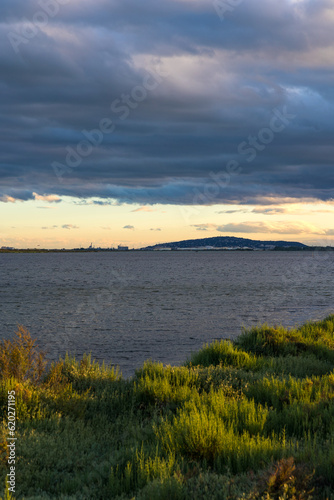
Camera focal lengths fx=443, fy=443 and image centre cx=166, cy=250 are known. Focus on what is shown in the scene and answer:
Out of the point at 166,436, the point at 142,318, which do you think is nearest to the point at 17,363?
the point at 166,436

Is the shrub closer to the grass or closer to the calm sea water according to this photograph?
the grass

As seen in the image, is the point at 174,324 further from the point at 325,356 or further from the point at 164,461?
the point at 164,461

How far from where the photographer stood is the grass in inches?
193

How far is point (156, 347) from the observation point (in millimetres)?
21703

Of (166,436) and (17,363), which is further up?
(17,363)

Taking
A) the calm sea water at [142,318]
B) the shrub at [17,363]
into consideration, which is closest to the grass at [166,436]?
the shrub at [17,363]

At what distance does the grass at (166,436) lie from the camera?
4.91 m

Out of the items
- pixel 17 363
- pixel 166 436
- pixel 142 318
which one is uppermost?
pixel 17 363

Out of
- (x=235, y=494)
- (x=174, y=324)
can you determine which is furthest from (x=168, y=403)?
(x=174, y=324)

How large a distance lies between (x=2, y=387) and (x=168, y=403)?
10.3 ft

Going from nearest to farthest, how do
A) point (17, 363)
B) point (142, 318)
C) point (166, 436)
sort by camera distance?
point (166, 436)
point (17, 363)
point (142, 318)

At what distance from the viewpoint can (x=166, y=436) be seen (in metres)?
6.30

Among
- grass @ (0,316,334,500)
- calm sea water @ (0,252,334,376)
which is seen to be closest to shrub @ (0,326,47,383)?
grass @ (0,316,334,500)

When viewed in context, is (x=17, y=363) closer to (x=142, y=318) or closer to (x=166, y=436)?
(x=166, y=436)
